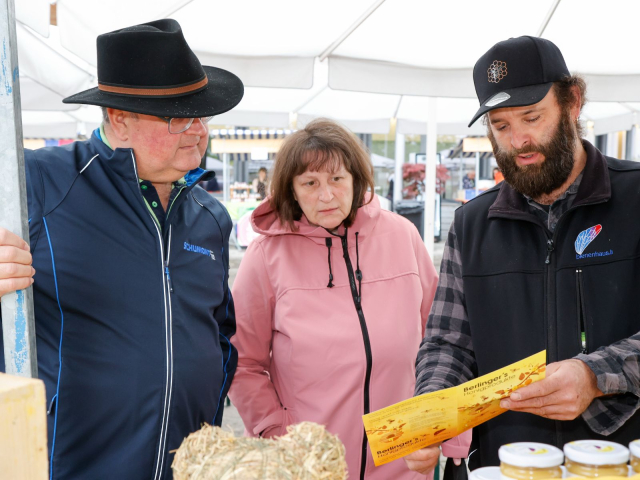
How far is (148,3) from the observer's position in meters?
2.94

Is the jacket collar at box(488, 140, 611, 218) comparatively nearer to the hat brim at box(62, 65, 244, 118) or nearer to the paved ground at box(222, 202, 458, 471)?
the hat brim at box(62, 65, 244, 118)

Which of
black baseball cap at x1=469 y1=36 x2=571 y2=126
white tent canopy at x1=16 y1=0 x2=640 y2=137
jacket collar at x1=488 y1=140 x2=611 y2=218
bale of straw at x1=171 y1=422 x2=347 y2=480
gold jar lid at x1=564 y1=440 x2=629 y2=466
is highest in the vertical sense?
white tent canopy at x1=16 y1=0 x2=640 y2=137

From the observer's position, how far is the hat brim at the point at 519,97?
166cm

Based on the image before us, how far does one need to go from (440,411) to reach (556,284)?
0.59 metres

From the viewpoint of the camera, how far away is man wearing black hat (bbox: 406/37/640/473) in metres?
1.61

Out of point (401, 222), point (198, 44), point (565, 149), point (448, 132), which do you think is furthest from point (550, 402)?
point (448, 132)

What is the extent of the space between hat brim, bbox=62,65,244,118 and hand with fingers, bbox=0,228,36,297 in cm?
56

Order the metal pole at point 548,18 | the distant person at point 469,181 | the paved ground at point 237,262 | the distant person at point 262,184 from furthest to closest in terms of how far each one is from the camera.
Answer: the distant person at point 469,181, the paved ground at point 237,262, the metal pole at point 548,18, the distant person at point 262,184

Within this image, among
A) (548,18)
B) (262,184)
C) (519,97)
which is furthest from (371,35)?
(519,97)

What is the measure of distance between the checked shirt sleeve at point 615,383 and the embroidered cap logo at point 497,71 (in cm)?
80

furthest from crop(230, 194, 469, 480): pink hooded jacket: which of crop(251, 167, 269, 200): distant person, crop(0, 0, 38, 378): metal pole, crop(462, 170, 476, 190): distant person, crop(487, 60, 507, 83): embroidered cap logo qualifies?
crop(462, 170, 476, 190): distant person

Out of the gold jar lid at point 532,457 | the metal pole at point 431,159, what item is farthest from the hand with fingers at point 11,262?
the metal pole at point 431,159

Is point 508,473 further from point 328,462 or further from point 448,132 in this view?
point 448,132

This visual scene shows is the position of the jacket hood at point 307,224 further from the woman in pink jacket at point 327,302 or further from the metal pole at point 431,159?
the metal pole at point 431,159
